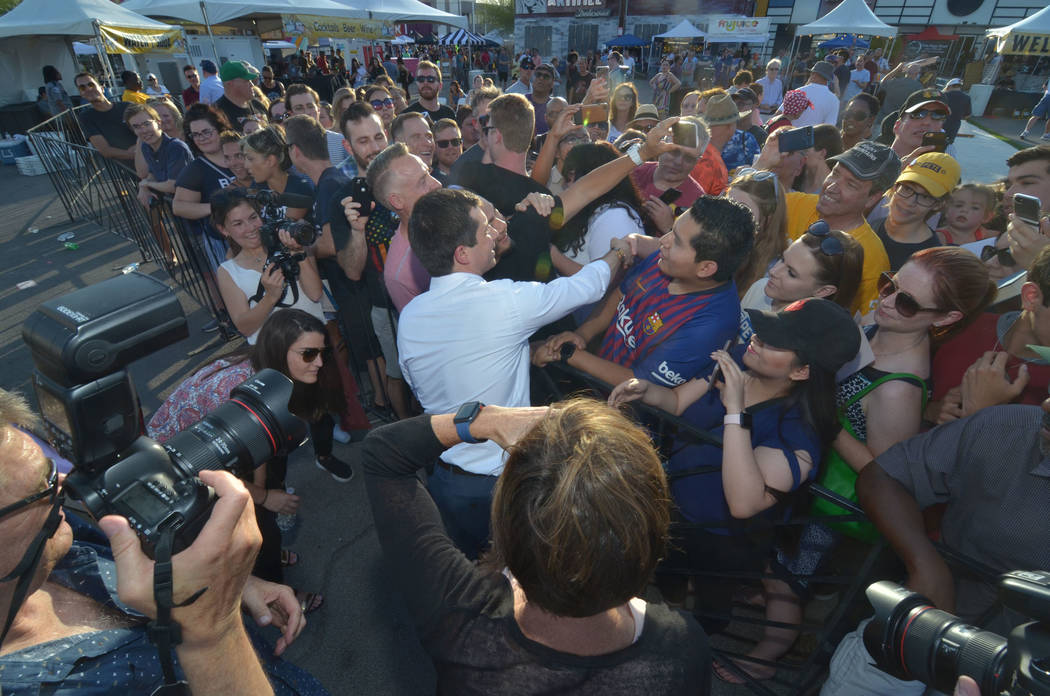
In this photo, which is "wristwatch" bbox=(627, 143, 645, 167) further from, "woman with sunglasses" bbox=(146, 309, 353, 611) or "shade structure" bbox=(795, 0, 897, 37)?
"shade structure" bbox=(795, 0, 897, 37)

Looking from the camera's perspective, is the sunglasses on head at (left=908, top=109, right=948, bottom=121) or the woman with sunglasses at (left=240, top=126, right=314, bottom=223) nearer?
the woman with sunglasses at (left=240, top=126, right=314, bottom=223)

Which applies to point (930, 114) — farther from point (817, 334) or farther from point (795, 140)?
point (817, 334)

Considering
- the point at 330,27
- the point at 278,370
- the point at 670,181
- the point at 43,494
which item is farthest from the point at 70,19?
the point at 43,494

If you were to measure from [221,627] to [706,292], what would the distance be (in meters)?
2.15

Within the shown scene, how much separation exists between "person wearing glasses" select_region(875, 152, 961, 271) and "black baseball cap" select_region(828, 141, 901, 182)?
10 cm

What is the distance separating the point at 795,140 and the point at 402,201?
3.20 metres

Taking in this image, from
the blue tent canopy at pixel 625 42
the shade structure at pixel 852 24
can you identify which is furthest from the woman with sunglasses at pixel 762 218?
the blue tent canopy at pixel 625 42

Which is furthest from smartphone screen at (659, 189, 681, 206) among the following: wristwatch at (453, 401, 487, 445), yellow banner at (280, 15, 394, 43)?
yellow banner at (280, 15, 394, 43)

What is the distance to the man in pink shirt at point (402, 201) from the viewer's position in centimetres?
296

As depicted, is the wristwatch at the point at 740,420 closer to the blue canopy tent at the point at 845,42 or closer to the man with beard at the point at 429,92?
the man with beard at the point at 429,92

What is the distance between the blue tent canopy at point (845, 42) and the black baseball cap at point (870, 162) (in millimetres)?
32759

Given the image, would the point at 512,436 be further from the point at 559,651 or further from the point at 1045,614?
the point at 1045,614

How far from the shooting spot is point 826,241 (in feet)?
8.37

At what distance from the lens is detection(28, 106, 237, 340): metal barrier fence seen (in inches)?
197
